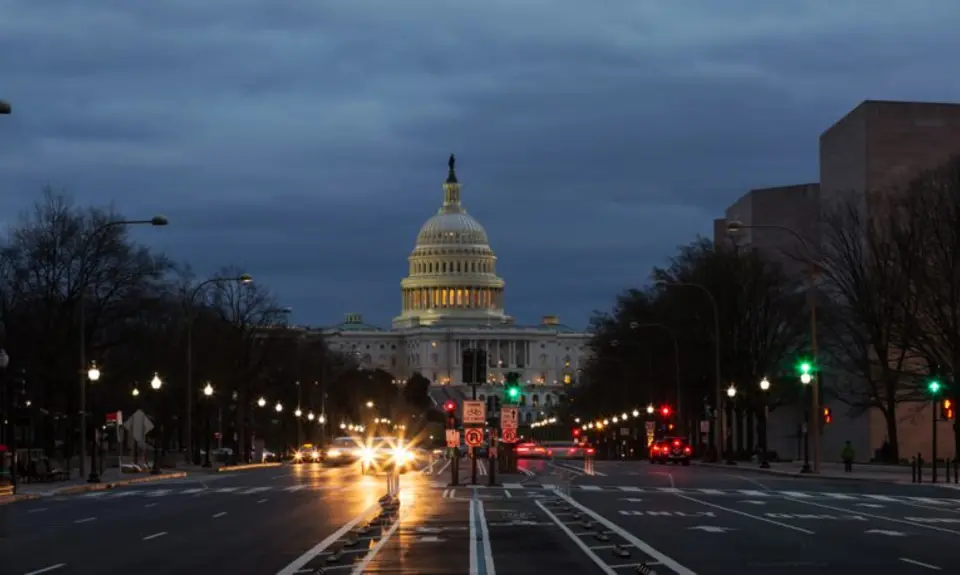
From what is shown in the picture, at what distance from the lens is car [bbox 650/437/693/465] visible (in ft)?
307

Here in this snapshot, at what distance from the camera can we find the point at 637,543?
26.9m

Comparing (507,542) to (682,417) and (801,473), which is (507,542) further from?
(682,417)

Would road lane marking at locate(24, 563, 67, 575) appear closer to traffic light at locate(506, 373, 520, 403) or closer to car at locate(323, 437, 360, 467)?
traffic light at locate(506, 373, 520, 403)

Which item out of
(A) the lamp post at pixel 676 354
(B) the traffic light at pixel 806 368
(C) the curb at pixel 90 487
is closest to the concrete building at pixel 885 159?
(A) the lamp post at pixel 676 354

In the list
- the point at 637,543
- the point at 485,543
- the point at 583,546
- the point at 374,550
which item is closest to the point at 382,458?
the point at 485,543

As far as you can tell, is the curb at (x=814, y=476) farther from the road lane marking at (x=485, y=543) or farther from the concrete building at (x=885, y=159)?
the road lane marking at (x=485, y=543)

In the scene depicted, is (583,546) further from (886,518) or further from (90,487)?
(90,487)

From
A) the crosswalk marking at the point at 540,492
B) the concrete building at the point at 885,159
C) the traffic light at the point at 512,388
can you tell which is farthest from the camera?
the concrete building at the point at 885,159

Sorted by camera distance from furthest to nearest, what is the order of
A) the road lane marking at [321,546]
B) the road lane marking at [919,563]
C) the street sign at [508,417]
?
the street sign at [508,417], the road lane marking at [919,563], the road lane marking at [321,546]

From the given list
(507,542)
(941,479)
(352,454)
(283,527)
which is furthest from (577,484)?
(352,454)

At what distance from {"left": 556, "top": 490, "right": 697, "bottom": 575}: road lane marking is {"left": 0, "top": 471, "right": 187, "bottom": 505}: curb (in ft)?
50.8

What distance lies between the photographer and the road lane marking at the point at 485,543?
22.2 m

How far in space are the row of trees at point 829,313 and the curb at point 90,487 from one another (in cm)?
2611

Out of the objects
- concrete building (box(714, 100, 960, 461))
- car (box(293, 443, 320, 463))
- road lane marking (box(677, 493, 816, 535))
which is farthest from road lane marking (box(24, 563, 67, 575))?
car (box(293, 443, 320, 463))
